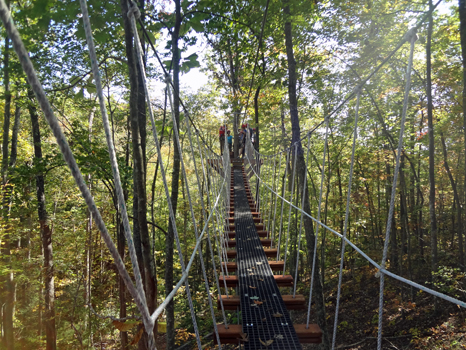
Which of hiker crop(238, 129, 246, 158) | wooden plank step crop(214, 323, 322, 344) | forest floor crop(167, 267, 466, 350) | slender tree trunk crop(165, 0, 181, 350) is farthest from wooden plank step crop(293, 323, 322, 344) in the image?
hiker crop(238, 129, 246, 158)

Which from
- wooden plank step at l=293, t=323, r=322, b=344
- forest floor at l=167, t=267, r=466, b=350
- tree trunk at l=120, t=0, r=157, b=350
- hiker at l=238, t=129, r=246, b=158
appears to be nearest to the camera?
wooden plank step at l=293, t=323, r=322, b=344

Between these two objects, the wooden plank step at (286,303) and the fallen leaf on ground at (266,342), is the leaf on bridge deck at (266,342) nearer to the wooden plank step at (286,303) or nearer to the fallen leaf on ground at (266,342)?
the fallen leaf on ground at (266,342)

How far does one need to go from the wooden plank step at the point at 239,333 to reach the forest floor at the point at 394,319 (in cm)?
436

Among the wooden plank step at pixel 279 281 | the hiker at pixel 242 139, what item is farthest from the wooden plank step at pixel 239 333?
the hiker at pixel 242 139

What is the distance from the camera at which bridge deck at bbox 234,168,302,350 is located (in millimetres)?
1321

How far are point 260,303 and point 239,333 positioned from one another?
0.30 meters

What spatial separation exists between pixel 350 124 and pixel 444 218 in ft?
19.7

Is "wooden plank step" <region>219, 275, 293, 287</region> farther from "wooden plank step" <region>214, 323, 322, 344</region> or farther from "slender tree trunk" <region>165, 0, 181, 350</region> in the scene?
"slender tree trunk" <region>165, 0, 181, 350</region>

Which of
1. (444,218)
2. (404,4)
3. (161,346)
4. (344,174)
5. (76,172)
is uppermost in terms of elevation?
(404,4)

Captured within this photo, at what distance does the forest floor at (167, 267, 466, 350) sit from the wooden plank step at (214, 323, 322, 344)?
4362 millimetres

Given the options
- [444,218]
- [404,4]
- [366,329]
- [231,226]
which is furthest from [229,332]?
[444,218]

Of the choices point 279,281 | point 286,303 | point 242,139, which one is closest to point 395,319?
point 242,139

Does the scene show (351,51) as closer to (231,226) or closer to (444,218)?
(231,226)

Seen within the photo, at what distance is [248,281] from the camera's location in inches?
74.7
